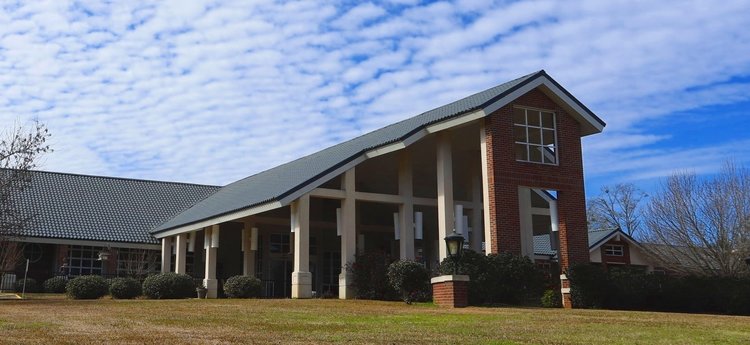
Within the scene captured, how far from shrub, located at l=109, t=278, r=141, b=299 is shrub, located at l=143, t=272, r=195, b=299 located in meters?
0.34

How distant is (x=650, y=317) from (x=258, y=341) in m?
9.52

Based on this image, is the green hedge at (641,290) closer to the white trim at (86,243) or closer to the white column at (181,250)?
the white column at (181,250)

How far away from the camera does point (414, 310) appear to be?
61.7 feet

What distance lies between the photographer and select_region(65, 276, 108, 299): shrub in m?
27.7

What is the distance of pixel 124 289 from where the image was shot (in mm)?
28016

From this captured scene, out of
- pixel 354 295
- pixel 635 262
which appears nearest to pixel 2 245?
pixel 354 295

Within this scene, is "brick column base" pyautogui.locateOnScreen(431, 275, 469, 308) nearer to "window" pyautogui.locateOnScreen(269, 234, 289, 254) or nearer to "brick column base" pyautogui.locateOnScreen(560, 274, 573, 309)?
"brick column base" pyautogui.locateOnScreen(560, 274, 573, 309)

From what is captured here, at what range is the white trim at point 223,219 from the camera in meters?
25.5

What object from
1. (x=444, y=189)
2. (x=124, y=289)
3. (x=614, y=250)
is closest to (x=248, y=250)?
(x=124, y=289)

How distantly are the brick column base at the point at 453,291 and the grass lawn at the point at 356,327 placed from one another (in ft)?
4.62

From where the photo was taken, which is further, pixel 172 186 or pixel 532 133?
pixel 172 186

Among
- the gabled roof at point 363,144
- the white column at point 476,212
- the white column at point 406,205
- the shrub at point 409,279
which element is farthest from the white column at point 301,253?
the white column at point 476,212

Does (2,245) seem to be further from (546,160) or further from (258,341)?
(258,341)

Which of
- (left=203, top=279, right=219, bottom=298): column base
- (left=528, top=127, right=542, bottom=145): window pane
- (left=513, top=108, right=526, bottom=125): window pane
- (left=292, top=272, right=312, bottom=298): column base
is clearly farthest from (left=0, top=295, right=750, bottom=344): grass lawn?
(left=203, top=279, right=219, bottom=298): column base
